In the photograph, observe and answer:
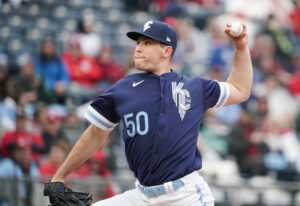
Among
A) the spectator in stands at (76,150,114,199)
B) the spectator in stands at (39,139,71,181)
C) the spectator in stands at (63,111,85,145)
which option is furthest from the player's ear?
the spectator in stands at (63,111,85,145)

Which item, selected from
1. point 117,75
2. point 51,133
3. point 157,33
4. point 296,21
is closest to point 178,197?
point 157,33

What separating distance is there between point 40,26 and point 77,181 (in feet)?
14.5

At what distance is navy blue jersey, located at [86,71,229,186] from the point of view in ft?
15.9

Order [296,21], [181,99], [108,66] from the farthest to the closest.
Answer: [296,21], [108,66], [181,99]

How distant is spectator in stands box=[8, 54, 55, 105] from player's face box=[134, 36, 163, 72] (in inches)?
199

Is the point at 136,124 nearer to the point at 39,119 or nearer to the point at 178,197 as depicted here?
the point at 178,197

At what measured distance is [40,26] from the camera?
12172mm

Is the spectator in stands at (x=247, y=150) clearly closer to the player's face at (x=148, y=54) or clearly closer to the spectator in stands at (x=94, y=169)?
the spectator in stands at (x=94, y=169)

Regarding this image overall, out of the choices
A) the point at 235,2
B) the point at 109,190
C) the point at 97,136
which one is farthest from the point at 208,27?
the point at 97,136

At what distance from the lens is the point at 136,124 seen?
192 inches

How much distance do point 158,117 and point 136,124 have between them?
0.52 ft

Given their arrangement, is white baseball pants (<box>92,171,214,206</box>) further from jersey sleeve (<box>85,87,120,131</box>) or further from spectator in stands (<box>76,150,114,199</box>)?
spectator in stands (<box>76,150,114,199</box>)

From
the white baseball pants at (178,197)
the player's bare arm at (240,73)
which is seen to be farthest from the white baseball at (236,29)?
the white baseball pants at (178,197)

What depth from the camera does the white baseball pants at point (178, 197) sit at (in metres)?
4.81
